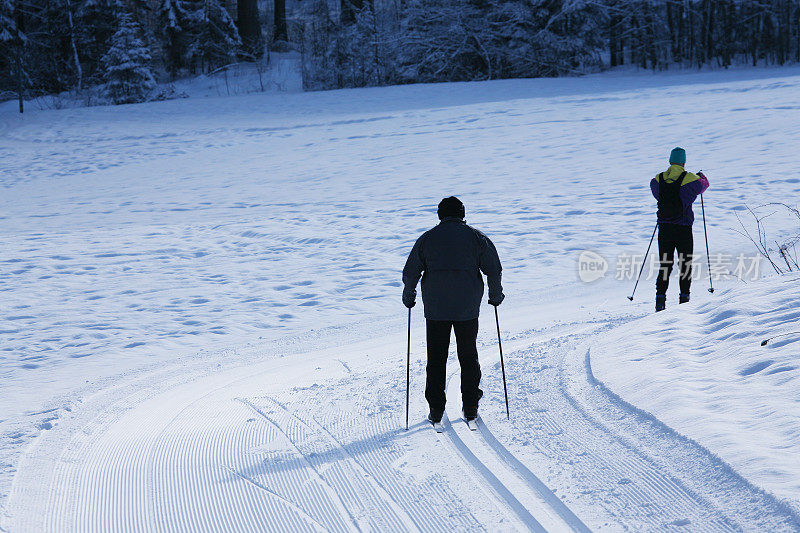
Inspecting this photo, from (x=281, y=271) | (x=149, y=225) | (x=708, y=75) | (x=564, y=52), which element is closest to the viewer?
(x=281, y=271)

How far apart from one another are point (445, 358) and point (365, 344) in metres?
3.33

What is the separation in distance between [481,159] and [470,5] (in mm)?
18384

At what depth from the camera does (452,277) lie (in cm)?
549

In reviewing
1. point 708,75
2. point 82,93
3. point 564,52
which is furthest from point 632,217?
point 82,93

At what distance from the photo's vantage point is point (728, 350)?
6.38 metres

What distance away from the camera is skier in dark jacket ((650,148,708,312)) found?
8688 millimetres

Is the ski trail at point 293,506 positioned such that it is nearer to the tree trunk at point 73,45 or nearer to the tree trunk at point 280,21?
the tree trunk at point 73,45

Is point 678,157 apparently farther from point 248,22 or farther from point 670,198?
point 248,22

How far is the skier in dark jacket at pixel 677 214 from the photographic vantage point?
8.69m

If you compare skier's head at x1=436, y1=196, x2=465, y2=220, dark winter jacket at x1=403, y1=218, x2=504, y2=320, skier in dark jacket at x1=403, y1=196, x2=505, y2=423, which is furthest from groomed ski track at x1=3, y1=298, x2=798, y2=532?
skier's head at x1=436, y1=196, x2=465, y2=220

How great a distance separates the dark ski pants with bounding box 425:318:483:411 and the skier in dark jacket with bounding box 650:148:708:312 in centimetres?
407

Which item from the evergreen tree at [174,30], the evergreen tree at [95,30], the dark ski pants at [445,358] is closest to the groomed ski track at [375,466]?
the dark ski pants at [445,358]

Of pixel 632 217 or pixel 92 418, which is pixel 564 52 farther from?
pixel 92 418

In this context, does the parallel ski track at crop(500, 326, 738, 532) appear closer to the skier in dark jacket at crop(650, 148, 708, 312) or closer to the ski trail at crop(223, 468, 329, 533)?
the ski trail at crop(223, 468, 329, 533)
